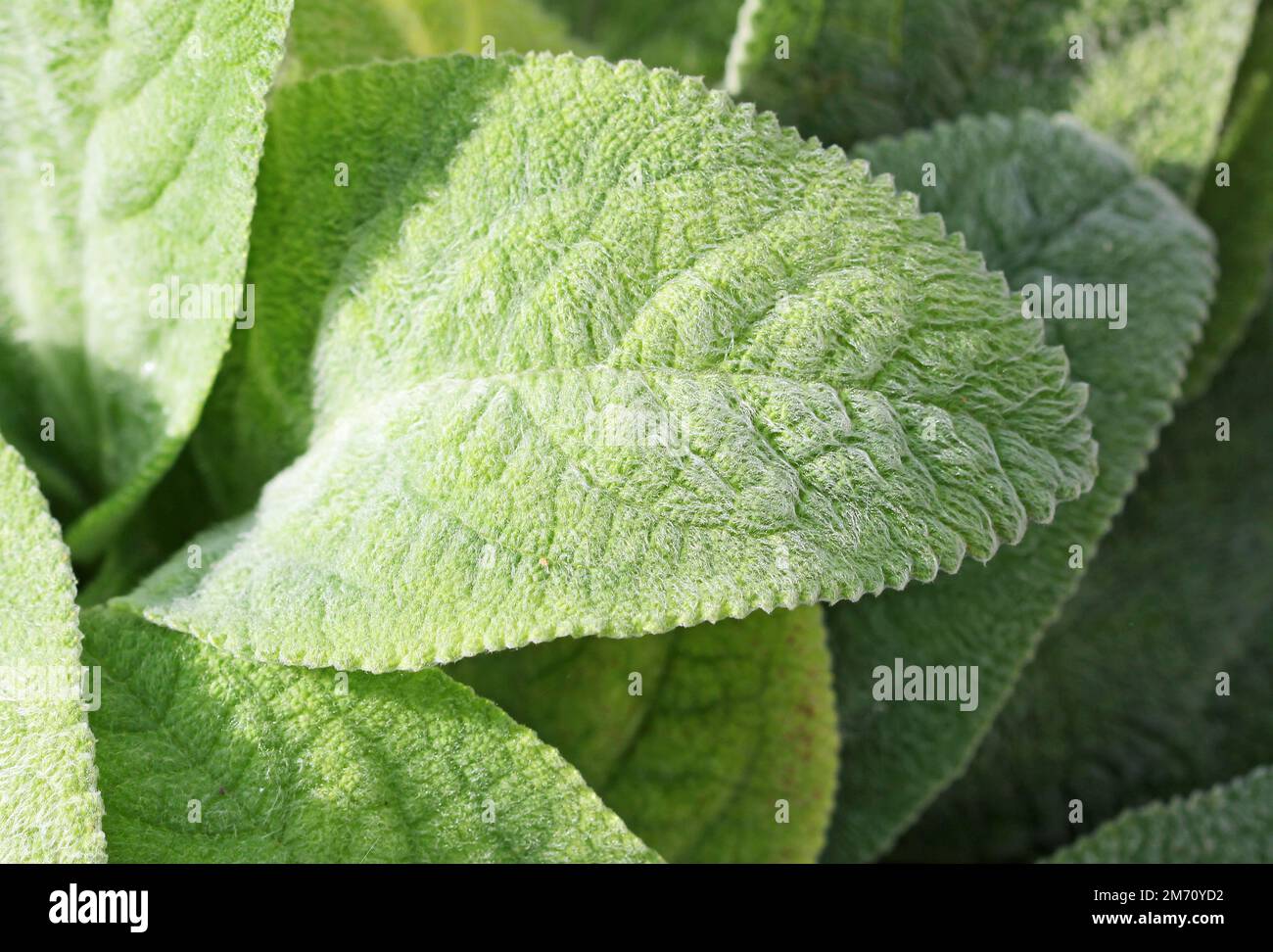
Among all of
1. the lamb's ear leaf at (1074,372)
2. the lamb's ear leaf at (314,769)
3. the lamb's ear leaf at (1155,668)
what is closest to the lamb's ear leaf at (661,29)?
the lamb's ear leaf at (1074,372)

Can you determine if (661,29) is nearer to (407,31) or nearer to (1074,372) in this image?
(407,31)

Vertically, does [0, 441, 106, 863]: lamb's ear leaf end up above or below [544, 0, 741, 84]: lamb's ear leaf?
below

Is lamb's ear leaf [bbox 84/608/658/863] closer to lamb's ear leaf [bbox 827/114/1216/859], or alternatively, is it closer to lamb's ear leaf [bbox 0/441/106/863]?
lamb's ear leaf [bbox 0/441/106/863]

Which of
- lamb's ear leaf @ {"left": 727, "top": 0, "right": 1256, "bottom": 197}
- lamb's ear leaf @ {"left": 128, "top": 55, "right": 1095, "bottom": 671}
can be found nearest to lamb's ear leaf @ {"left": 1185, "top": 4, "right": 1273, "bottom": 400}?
lamb's ear leaf @ {"left": 727, "top": 0, "right": 1256, "bottom": 197}

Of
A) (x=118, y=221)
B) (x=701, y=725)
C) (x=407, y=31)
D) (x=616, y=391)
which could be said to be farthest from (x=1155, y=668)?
(x=118, y=221)

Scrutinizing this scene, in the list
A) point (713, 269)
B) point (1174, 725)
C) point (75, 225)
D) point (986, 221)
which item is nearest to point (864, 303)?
point (713, 269)

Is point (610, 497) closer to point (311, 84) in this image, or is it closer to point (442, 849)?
point (442, 849)

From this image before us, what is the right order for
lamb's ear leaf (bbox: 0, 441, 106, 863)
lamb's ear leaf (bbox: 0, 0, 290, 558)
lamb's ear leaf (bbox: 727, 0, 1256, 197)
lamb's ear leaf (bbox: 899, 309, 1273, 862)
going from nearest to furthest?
1. lamb's ear leaf (bbox: 0, 441, 106, 863)
2. lamb's ear leaf (bbox: 0, 0, 290, 558)
3. lamb's ear leaf (bbox: 727, 0, 1256, 197)
4. lamb's ear leaf (bbox: 899, 309, 1273, 862)
